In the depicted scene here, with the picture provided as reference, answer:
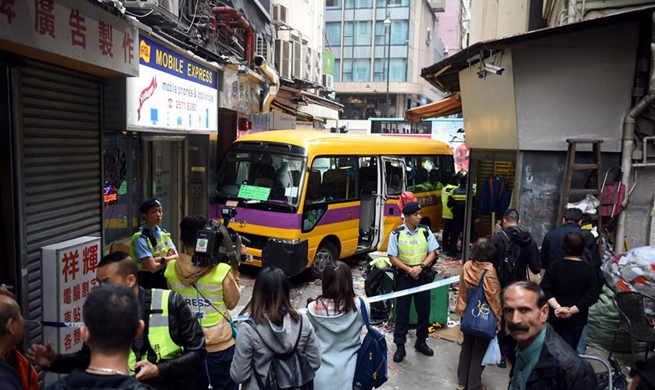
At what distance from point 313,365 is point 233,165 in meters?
6.72

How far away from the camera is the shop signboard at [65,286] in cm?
420

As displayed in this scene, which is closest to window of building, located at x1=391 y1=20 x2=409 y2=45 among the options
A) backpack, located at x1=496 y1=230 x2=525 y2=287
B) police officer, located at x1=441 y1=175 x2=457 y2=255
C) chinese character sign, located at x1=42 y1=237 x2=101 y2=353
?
police officer, located at x1=441 y1=175 x2=457 y2=255

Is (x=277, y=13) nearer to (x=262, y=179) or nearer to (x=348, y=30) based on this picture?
(x=262, y=179)

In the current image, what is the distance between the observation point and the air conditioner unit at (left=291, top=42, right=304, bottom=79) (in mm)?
17375

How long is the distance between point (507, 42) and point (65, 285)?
5.93 m

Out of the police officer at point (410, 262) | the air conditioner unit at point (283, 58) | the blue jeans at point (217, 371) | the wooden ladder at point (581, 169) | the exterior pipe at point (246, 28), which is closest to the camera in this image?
the blue jeans at point (217, 371)

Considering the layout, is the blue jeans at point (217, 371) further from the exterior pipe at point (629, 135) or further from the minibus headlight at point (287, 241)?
the exterior pipe at point (629, 135)

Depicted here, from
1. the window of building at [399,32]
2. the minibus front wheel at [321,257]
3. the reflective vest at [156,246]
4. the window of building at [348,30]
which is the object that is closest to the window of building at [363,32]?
the window of building at [348,30]

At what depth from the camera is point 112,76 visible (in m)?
5.59

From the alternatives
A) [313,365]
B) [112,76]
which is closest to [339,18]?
[112,76]

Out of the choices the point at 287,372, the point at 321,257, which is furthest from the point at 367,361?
the point at 321,257

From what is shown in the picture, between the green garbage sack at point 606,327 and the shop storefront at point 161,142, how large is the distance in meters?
5.75

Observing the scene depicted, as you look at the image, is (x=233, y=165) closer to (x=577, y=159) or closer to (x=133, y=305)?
(x=577, y=159)

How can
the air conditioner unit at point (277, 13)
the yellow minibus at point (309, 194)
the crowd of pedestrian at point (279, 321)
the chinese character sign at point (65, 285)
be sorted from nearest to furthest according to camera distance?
the crowd of pedestrian at point (279, 321) < the chinese character sign at point (65, 285) < the yellow minibus at point (309, 194) < the air conditioner unit at point (277, 13)
